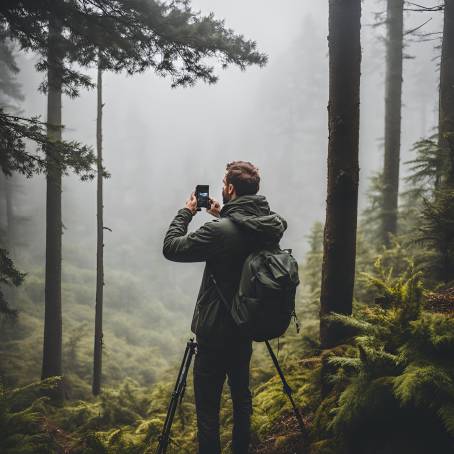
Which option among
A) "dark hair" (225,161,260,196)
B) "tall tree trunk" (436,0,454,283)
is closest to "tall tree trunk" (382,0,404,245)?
"tall tree trunk" (436,0,454,283)

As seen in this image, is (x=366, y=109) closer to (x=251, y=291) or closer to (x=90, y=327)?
(x=90, y=327)

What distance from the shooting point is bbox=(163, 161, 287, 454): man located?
10.4ft

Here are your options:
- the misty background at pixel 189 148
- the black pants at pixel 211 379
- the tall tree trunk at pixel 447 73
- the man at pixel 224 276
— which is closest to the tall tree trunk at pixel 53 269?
the man at pixel 224 276

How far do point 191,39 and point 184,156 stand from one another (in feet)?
146

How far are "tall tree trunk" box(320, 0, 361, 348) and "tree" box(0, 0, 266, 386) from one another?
309 centimetres

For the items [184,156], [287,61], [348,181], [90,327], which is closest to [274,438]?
[348,181]

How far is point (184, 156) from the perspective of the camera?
50.2 metres

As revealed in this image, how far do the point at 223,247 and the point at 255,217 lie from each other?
1.40 feet

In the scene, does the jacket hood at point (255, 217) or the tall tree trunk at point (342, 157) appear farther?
the tall tree trunk at point (342, 157)

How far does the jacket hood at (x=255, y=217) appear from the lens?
3.15m

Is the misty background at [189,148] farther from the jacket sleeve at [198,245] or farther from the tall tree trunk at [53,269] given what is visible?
the jacket sleeve at [198,245]

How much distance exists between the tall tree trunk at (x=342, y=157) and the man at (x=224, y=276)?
4.11 feet

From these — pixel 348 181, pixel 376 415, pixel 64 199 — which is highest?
pixel 64 199

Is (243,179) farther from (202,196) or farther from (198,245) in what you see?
(198,245)
